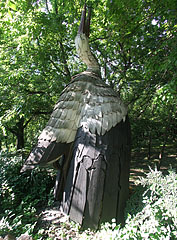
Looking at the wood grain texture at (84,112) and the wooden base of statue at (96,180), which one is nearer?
the wooden base of statue at (96,180)

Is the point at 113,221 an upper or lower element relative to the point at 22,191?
upper

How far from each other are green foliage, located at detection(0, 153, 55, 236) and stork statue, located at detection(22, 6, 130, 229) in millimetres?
526

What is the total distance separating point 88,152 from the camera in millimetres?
1938

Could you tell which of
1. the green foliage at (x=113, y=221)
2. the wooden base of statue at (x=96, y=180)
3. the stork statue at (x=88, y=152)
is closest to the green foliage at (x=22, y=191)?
the green foliage at (x=113, y=221)

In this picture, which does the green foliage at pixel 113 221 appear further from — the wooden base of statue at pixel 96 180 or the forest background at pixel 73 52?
the forest background at pixel 73 52

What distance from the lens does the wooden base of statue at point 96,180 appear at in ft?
5.96

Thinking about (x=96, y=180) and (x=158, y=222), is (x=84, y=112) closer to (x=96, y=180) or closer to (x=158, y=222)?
(x=96, y=180)

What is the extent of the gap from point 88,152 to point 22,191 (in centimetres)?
192

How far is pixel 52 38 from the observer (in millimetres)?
4570

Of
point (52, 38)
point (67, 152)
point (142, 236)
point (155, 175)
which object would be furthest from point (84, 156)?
point (52, 38)

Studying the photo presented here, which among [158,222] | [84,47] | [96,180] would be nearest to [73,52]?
[84,47]

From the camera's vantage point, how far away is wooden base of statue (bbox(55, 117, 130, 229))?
182cm

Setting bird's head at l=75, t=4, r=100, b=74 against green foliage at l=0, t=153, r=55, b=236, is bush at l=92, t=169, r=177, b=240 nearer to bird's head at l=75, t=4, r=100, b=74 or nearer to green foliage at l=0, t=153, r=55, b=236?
green foliage at l=0, t=153, r=55, b=236

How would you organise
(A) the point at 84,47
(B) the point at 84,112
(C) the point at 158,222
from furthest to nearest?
(A) the point at 84,47 < (B) the point at 84,112 < (C) the point at 158,222
